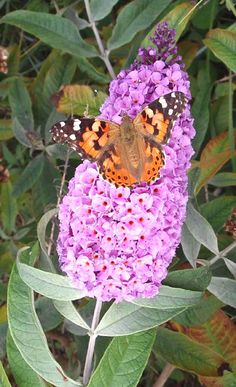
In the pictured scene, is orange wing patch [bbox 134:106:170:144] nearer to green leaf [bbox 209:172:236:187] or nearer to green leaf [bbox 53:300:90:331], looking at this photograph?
green leaf [bbox 53:300:90:331]

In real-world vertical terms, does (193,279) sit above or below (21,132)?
below

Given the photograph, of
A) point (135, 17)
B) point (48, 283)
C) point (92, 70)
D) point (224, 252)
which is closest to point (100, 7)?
point (135, 17)

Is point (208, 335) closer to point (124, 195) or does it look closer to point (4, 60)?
point (124, 195)

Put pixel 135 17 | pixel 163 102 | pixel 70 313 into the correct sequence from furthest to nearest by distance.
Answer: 1. pixel 135 17
2. pixel 70 313
3. pixel 163 102

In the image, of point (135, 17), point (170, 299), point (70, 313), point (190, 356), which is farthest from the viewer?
point (135, 17)

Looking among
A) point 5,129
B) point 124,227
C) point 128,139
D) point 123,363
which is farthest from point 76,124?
point 5,129

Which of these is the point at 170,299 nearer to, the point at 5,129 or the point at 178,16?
the point at 178,16

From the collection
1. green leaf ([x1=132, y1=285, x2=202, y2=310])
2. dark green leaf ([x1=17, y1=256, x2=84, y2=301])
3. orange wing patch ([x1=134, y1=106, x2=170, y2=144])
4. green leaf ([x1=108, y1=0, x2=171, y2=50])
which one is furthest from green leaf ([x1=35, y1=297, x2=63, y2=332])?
green leaf ([x1=108, y1=0, x2=171, y2=50])

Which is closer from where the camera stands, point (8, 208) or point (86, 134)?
point (86, 134)

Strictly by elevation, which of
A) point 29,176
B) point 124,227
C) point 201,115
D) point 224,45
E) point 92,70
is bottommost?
point 29,176
